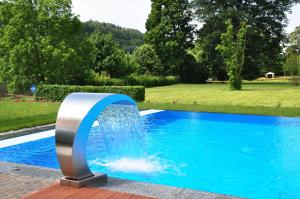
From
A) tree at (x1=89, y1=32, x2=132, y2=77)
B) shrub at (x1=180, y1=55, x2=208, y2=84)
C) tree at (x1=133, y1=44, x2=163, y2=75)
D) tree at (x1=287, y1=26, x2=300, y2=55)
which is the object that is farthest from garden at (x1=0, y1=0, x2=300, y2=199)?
tree at (x1=287, y1=26, x2=300, y2=55)

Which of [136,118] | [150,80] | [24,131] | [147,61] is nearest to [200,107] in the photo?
[24,131]

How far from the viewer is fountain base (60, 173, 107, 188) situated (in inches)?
233

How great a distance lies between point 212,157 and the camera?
11000 millimetres

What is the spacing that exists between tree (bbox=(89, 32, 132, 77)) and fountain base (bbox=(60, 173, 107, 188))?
3395 cm

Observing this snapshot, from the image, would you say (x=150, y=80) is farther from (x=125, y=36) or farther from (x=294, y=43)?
(x=294, y=43)

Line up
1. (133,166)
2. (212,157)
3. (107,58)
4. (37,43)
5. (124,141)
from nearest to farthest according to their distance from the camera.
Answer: (133,166)
(124,141)
(212,157)
(37,43)
(107,58)

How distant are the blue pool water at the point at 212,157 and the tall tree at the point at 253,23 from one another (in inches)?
1216

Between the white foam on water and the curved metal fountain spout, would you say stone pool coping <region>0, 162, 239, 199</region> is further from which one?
the white foam on water

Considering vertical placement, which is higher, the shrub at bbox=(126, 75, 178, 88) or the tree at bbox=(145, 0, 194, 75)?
the tree at bbox=(145, 0, 194, 75)

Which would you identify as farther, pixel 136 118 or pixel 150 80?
pixel 150 80

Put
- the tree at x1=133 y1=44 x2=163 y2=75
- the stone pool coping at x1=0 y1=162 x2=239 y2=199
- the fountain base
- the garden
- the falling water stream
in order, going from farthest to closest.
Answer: the tree at x1=133 y1=44 x2=163 y2=75, the falling water stream, the garden, the fountain base, the stone pool coping at x1=0 y1=162 x2=239 y2=199

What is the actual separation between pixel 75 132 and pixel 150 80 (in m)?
36.3

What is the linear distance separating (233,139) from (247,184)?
5.29m

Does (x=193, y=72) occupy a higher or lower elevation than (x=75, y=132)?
higher
